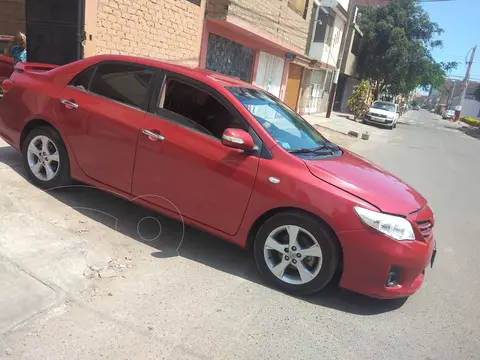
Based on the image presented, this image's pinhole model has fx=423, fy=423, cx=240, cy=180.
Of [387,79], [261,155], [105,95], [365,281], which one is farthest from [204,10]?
[387,79]

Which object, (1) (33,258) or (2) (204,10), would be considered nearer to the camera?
(1) (33,258)

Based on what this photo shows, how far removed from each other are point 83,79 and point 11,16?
10137 millimetres

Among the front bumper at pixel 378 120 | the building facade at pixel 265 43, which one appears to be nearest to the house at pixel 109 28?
the building facade at pixel 265 43

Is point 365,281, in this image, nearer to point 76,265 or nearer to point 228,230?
point 228,230

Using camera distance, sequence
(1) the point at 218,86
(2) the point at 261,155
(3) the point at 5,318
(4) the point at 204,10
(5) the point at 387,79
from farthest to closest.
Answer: (5) the point at 387,79
(4) the point at 204,10
(1) the point at 218,86
(2) the point at 261,155
(3) the point at 5,318

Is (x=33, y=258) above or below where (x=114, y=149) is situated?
below

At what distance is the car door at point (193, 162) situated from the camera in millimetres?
3559

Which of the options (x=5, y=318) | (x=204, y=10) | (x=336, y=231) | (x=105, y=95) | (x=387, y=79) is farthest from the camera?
(x=387, y=79)

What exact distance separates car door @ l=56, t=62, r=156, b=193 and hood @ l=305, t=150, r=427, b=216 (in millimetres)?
1712

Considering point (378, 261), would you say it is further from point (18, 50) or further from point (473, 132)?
point (473, 132)

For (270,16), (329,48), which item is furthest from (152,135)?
(329,48)

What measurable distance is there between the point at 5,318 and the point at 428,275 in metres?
3.79

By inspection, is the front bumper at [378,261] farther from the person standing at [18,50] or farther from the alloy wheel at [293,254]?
the person standing at [18,50]

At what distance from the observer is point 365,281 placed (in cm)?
326
